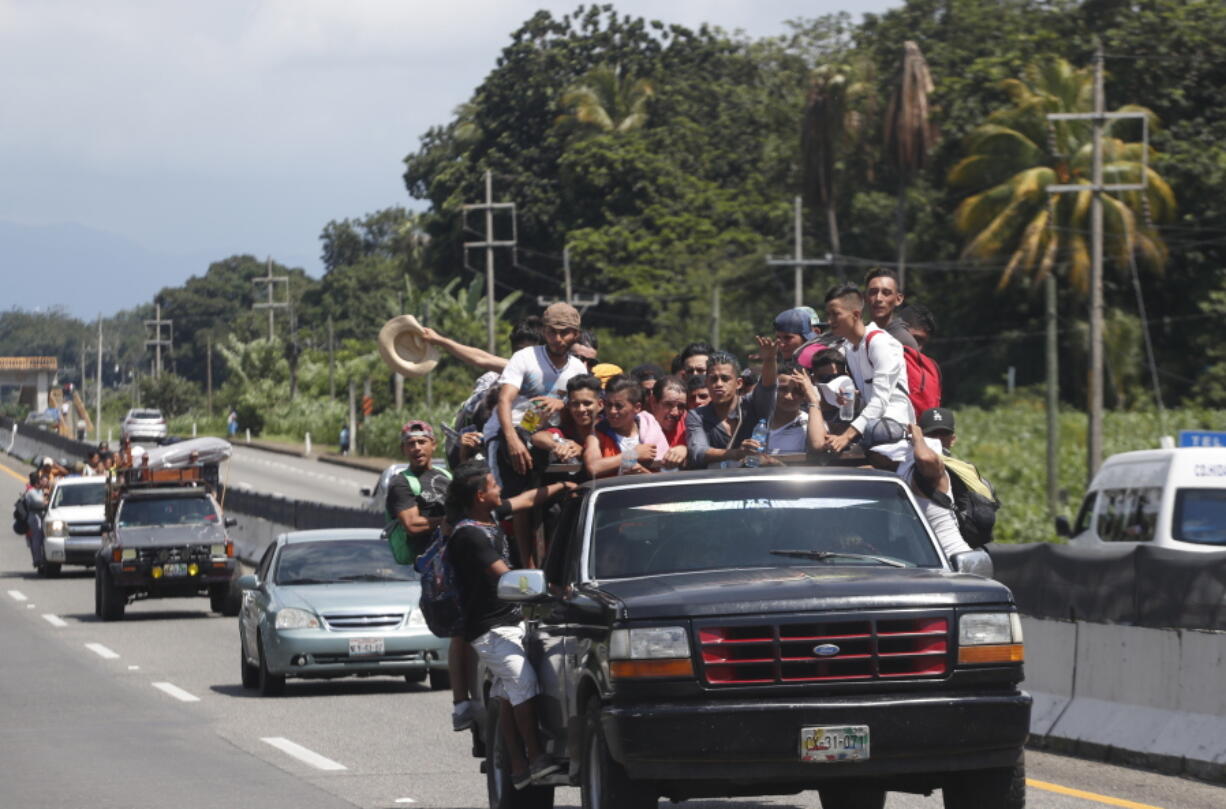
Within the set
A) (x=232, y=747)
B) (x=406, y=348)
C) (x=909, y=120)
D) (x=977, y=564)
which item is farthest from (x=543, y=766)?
(x=909, y=120)

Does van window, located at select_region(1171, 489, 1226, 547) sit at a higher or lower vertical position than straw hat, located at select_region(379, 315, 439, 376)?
lower

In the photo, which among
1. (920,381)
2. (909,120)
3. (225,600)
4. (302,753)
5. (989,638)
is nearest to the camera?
(989,638)

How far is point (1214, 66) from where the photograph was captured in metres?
63.2

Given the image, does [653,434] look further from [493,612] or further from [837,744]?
[837,744]

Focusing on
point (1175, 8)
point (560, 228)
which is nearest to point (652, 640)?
point (1175, 8)

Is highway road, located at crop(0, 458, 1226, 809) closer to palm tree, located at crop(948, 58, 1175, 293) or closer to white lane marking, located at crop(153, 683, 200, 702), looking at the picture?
white lane marking, located at crop(153, 683, 200, 702)

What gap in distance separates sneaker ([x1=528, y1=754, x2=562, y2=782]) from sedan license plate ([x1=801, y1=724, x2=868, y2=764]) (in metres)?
1.74

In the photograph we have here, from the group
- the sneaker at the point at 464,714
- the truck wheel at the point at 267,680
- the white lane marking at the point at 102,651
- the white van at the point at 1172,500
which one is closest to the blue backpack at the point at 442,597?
the sneaker at the point at 464,714

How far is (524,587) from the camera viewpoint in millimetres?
8594

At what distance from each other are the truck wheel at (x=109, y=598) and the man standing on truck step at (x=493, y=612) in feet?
60.3

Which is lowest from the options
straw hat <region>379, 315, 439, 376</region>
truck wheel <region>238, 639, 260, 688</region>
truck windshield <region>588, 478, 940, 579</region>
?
truck wheel <region>238, 639, 260, 688</region>

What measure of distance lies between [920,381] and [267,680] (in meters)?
8.73

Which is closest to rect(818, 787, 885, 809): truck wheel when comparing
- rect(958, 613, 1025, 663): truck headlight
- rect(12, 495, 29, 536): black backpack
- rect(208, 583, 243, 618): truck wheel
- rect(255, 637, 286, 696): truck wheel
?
rect(958, 613, 1025, 663): truck headlight

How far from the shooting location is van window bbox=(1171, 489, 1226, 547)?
18688mm
